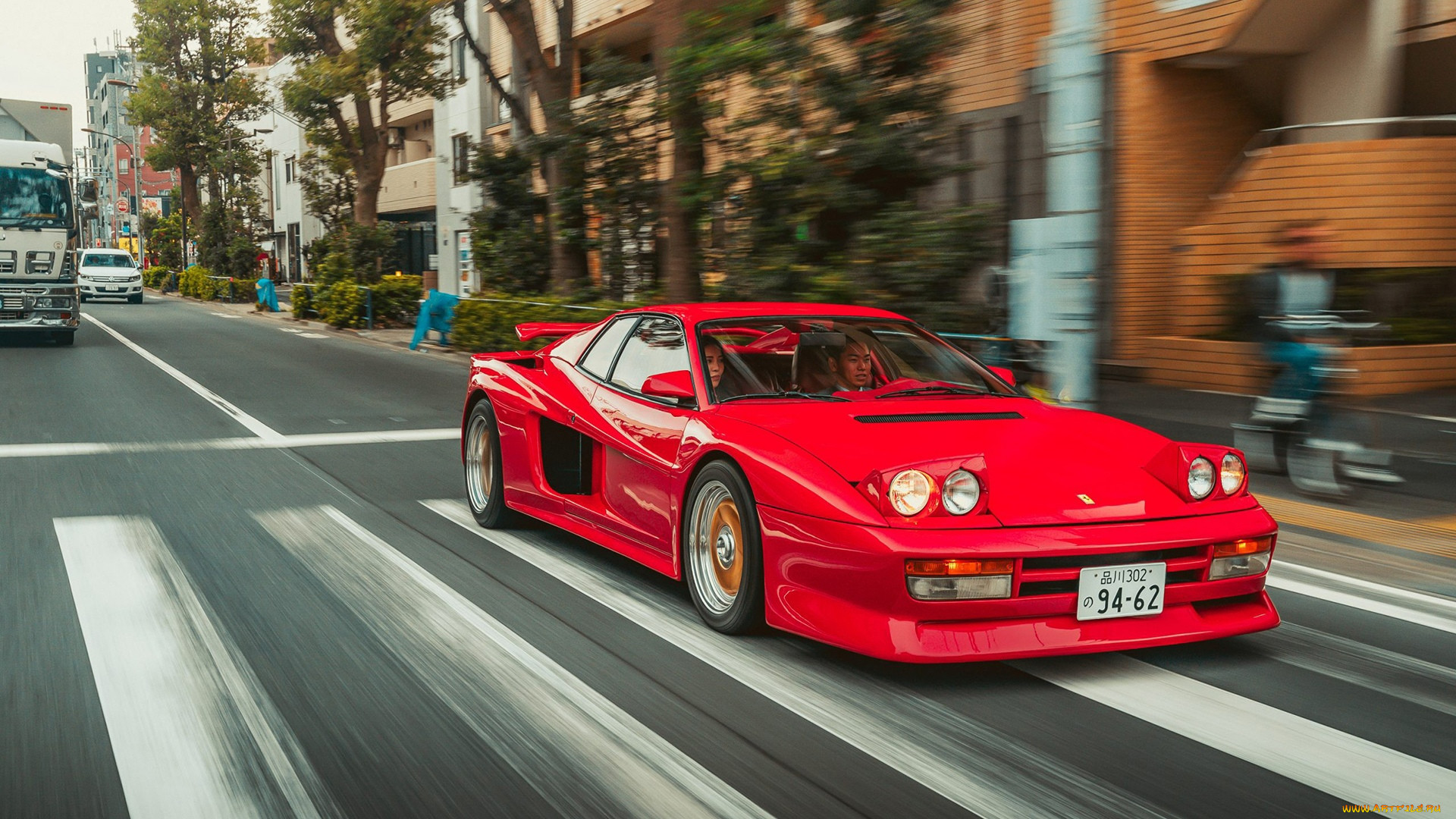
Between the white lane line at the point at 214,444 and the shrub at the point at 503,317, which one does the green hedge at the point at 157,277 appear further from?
the white lane line at the point at 214,444

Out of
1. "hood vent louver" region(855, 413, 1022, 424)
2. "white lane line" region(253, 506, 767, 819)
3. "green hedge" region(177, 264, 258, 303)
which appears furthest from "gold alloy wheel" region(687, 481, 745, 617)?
"green hedge" region(177, 264, 258, 303)

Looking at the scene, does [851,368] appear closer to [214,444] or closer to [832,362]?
[832,362]

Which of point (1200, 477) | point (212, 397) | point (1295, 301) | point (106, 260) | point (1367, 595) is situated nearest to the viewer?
point (1200, 477)

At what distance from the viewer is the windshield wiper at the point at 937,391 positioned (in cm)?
536

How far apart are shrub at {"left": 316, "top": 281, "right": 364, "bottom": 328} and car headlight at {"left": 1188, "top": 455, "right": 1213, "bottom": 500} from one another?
87.0ft

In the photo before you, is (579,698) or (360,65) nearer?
(579,698)

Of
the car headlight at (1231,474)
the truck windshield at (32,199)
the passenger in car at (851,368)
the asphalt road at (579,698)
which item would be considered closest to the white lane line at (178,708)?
the asphalt road at (579,698)

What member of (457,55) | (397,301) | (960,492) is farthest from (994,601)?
(457,55)

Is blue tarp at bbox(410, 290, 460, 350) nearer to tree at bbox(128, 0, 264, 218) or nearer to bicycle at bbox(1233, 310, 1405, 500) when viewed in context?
bicycle at bbox(1233, 310, 1405, 500)

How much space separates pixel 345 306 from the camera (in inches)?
1172

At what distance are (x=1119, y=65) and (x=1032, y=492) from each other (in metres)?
14.2

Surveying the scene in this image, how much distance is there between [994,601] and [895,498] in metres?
0.44

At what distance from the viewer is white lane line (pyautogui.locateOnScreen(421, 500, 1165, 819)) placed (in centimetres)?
329

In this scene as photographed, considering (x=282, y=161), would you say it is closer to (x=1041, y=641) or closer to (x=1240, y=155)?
(x=1240, y=155)
